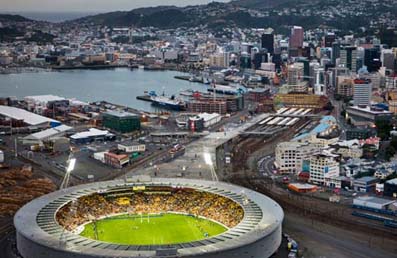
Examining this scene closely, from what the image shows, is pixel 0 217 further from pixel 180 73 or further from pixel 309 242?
pixel 180 73

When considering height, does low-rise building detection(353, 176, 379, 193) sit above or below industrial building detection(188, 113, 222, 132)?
below

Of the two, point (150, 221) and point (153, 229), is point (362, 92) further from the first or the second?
point (153, 229)

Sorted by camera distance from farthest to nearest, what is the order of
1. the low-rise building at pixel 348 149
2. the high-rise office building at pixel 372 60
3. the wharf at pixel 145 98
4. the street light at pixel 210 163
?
1. the high-rise office building at pixel 372 60
2. the wharf at pixel 145 98
3. the low-rise building at pixel 348 149
4. the street light at pixel 210 163

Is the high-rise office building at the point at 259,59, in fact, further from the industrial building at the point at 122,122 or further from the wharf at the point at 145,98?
the industrial building at the point at 122,122

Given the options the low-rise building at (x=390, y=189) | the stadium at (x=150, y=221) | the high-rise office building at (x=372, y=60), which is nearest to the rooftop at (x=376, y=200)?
the low-rise building at (x=390, y=189)

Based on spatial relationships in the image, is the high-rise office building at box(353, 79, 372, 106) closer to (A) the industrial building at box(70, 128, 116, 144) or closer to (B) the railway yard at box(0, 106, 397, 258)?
(B) the railway yard at box(0, 106, 397, 258)

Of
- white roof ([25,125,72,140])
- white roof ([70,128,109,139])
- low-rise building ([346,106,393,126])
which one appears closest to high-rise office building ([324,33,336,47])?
low-rise building ([346,106,393,126])

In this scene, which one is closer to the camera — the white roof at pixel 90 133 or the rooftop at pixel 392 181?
the rooftop at pixel 392 181
